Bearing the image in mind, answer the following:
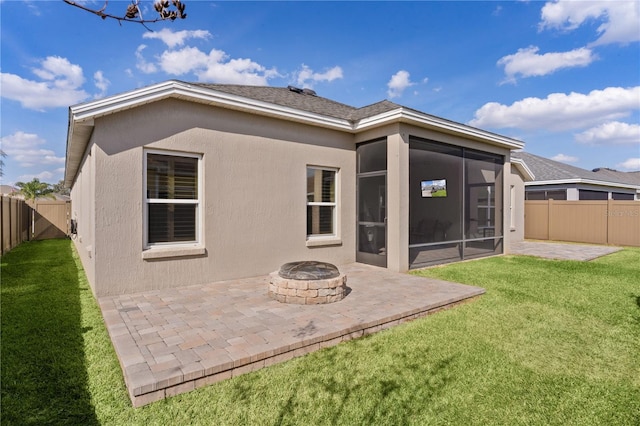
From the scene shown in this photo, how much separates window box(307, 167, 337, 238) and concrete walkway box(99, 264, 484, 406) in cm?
223

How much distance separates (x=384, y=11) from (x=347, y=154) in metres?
5.27

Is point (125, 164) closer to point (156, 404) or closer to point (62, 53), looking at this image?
point (62, 53)

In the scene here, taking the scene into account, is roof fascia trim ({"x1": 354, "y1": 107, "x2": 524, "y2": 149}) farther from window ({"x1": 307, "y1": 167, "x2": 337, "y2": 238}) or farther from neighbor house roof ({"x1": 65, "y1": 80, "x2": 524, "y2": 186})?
window ({"x1": 307, "y1": 167, "x2": 337, "y2": 238})

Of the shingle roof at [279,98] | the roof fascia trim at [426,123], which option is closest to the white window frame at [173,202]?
the shingle roof at [279,98]

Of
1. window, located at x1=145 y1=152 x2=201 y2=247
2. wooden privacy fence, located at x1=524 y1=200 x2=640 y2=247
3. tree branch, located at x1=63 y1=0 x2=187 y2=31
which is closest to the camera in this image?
tree branch, located at x1=63 y1=0 x2=187 y2=31

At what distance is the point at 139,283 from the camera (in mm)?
5715

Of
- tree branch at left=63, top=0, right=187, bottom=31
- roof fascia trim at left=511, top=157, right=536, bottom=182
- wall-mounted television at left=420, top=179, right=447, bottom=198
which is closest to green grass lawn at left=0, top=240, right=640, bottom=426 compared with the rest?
tree branch at left=63, top=0, right=187, bottom=31

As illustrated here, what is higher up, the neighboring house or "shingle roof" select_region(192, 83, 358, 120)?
"shingle roof" select_region(192, 83, 358, 120)

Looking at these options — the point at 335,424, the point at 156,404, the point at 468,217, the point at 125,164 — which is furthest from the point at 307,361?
the point at 468,217

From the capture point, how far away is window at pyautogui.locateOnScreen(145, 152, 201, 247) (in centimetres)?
593

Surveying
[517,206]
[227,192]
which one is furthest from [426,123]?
[517,206]

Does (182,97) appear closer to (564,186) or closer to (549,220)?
(549,220)

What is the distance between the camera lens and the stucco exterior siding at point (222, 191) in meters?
5.51

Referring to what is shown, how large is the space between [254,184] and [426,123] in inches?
174
